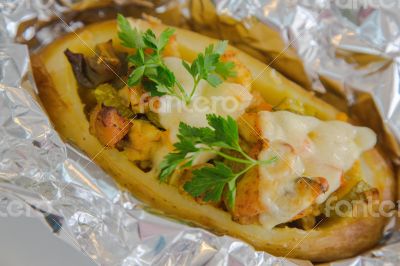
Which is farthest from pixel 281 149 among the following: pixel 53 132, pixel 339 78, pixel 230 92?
pixel 53 132

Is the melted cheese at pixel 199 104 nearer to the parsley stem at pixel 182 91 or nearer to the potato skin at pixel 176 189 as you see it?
the parsley stem at pixel 182 91

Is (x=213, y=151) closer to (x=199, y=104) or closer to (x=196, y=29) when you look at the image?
(x=199, y=104)

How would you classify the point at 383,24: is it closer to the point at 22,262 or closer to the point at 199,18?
the point at 199,18

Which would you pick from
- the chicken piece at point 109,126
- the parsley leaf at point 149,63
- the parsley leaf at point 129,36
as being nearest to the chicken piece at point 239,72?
A: the parsley leaf at point 149,63

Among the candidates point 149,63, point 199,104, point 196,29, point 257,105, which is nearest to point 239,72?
point 257,105

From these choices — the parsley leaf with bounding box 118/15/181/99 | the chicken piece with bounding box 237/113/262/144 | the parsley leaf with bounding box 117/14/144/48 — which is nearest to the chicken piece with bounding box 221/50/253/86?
the chicken piece with bounding box 237/113/262/144

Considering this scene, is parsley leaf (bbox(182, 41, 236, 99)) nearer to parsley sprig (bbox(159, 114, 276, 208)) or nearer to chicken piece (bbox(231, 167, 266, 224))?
parsley sprig (bbox(159, 114, 276, 208))
